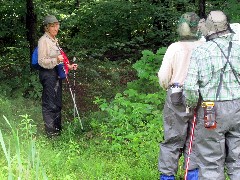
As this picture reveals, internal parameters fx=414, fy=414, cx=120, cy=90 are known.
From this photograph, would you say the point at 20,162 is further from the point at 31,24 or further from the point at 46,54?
the point at 31,24

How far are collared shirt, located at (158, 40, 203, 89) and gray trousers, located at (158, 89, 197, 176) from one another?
167 millimetres

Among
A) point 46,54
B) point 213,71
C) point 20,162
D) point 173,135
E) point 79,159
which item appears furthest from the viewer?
point 46,54

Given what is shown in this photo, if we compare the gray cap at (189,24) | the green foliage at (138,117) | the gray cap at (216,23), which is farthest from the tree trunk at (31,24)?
the gray cap at (216,23)

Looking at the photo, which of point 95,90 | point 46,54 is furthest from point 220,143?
point 95,90

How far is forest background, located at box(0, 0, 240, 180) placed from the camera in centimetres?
511

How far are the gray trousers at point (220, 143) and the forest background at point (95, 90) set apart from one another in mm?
1091

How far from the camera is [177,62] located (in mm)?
4551

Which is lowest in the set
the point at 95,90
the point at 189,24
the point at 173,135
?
the point at 95,90

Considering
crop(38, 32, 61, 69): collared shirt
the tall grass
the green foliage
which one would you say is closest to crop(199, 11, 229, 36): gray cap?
the tall grass

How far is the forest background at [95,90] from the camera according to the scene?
5.11m

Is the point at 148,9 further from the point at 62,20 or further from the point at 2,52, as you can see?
the point at 2,52

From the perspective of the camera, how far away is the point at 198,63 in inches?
155

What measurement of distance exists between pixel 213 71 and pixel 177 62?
0.70m

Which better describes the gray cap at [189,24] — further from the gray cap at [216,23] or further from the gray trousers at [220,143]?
the gray trousers at [220,143]
